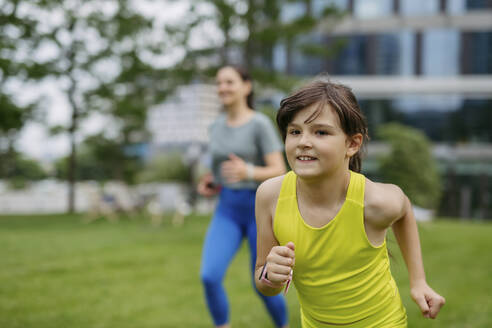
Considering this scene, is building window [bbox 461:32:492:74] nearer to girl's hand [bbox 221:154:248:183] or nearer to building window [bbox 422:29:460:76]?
building window [bbox 422:29:460:76]

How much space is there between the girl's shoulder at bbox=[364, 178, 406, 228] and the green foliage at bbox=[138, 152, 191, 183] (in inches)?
1445

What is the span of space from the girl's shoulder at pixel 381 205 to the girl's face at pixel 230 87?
2.01 metres

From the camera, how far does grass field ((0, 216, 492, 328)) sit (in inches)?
196

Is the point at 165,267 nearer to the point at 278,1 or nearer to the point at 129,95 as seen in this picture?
the point at 278,1

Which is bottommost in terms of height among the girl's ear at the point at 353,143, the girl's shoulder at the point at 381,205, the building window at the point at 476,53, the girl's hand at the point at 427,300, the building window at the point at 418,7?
the girl's hand at the point at 427,300

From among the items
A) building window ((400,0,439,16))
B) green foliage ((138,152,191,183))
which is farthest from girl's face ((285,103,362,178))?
green foliage ((138,152,191,183))

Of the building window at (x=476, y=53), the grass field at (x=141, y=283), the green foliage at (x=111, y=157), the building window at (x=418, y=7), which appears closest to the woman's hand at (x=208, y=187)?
the grass field at (x=141, y=283)

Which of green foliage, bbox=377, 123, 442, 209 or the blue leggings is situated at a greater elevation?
the blue leggings

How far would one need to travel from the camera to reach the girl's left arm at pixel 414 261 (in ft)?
6.72

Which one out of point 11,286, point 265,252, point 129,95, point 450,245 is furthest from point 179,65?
point 265,252

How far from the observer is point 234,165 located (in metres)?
3.61

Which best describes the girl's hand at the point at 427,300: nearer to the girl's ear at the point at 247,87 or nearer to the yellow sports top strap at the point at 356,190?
the yellow sports top strap at the point at 356,190

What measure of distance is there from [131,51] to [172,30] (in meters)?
2.77

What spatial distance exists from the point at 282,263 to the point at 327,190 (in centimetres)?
39
